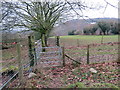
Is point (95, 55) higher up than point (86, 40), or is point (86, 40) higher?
point (86, 40)

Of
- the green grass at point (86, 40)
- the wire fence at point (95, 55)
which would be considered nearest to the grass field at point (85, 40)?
the green grass at point (86, 40)

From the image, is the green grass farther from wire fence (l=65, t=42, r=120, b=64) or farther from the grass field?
wire fence (l=65, t=42, r=120, b=64)

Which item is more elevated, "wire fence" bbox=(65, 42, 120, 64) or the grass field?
the grass field

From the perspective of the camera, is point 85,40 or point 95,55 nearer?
point 95,55

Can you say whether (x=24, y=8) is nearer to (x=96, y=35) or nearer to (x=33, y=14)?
(x=33, y=14)

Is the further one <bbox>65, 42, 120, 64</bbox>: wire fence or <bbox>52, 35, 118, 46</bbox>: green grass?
<bbox>52, 35, 118, 46</bbox>: green grass

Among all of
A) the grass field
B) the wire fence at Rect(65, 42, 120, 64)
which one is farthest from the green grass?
the wire fence at Rect(65, 42, 120, 64)

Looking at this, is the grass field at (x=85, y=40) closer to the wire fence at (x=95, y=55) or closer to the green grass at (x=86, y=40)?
the green grass at (x=86, y=40)

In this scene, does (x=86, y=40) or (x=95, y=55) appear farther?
(x=86, y=40)

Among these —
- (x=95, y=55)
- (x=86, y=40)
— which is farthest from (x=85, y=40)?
(x=95, y=55)

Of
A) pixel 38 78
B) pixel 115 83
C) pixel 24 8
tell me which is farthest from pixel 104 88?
pixel 24 8

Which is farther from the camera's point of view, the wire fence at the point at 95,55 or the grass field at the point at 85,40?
the grass field at the point at 85,40

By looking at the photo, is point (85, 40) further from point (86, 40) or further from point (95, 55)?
point (95, 55)

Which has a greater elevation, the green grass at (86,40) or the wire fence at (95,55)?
the green grass at (86,40)
